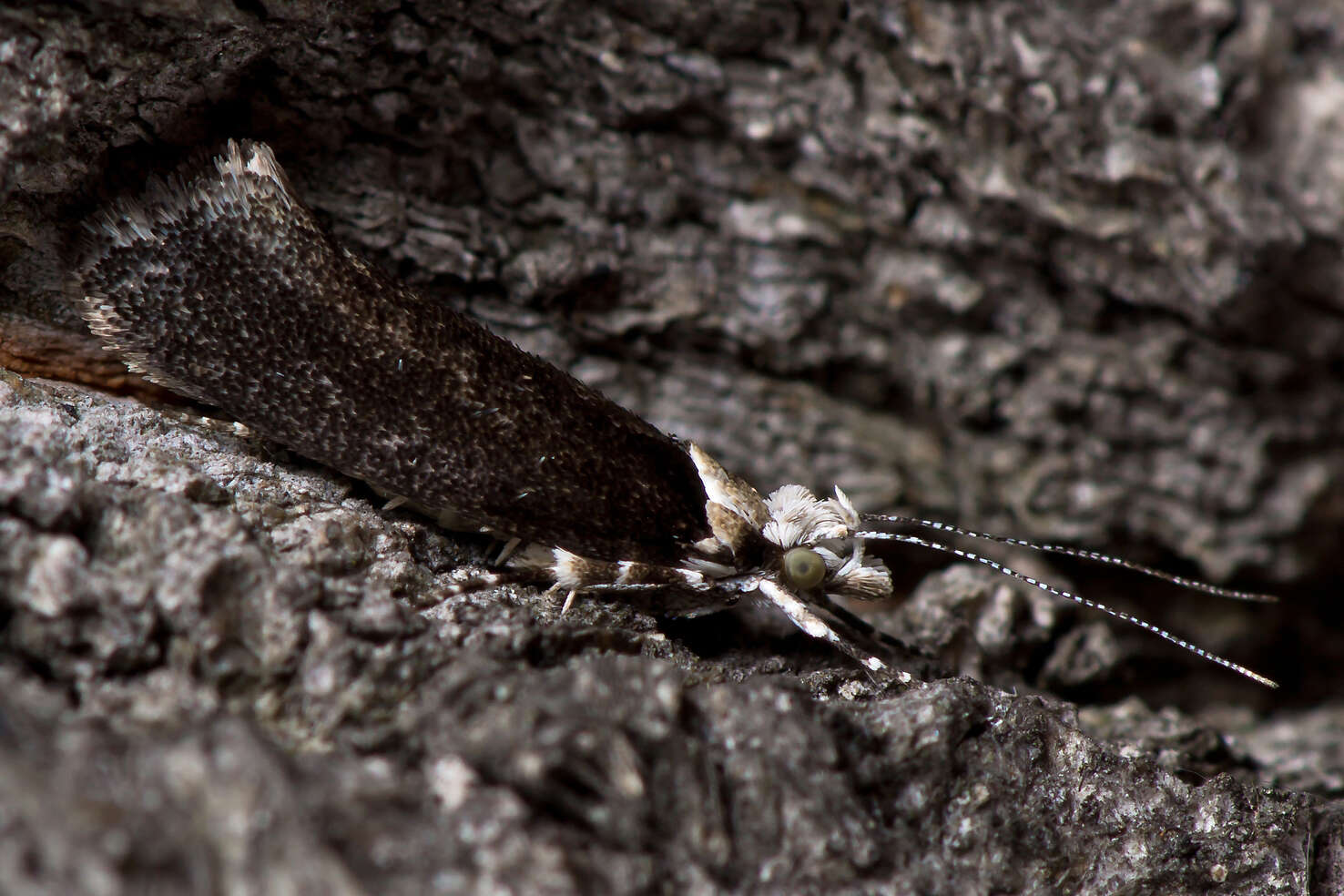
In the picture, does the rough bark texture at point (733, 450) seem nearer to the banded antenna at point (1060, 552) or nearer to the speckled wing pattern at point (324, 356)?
the speckled wing pattern at point (324, 356)

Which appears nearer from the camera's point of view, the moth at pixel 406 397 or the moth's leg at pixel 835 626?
the moth at pixel 406 397

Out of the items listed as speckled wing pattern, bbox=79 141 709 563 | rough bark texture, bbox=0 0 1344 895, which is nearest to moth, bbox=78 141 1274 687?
speckled wing pattern, bbox=79 141 709 563

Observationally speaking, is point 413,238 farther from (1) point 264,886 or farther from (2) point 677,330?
(1) point 264,886

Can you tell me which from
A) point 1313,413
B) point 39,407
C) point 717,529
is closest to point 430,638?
point 717,529

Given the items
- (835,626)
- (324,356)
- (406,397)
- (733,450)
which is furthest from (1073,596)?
(324,356)

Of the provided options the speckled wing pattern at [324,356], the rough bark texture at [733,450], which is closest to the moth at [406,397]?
the speckled wing pattern at [324,356]

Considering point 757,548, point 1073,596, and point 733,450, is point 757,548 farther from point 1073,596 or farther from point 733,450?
point 733,450

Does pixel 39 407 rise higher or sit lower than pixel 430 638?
higher
